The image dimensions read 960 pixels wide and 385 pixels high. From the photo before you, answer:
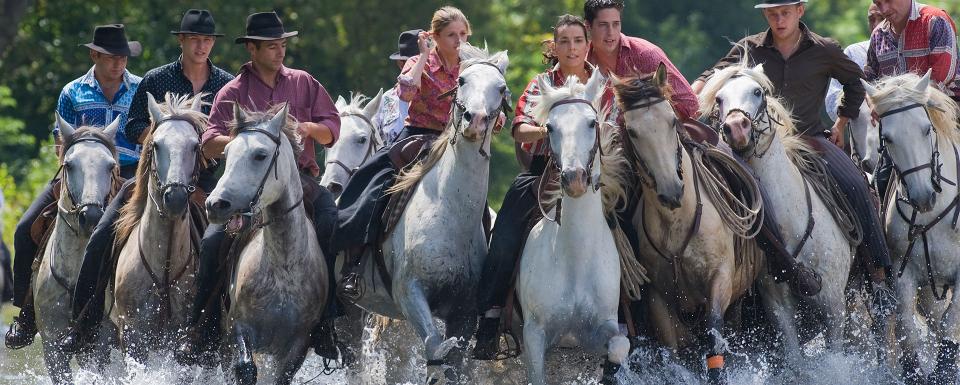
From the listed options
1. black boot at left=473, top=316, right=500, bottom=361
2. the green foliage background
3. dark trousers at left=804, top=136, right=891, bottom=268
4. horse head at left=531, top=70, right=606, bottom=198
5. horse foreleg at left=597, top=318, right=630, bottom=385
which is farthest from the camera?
the green foliage background

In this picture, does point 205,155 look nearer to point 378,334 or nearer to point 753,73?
point 378,334

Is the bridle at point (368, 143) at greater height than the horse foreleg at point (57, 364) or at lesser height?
greater

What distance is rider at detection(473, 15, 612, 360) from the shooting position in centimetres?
916

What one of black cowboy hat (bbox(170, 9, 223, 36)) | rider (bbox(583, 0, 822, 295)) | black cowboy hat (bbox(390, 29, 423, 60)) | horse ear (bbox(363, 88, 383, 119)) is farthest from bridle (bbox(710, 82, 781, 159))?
black cowboy hat (bbox(390, 29, 423, 60))

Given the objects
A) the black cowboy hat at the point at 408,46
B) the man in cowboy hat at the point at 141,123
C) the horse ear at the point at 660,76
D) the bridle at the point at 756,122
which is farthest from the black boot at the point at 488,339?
the black cowboy hat at the point at 408,46

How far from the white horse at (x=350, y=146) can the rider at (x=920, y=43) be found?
12.5 ft

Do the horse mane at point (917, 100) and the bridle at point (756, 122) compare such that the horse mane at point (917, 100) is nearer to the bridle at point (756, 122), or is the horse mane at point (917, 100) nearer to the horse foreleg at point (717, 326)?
the bridle at point (756, 122)

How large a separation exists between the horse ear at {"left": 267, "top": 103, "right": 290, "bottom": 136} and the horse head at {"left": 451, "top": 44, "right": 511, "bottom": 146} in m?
0.95

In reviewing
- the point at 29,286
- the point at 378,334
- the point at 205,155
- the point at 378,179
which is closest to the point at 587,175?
the point at 378,179

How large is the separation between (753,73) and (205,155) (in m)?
3.26

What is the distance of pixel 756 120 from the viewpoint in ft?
31.1

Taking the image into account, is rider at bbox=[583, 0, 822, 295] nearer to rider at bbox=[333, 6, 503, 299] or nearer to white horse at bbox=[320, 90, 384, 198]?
rider at bbox=[333, 6, 503, 299]

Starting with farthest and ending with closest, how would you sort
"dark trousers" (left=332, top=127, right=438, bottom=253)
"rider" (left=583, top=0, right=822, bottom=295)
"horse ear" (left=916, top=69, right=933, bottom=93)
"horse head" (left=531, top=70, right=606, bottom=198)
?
1. "horse ear" (left=916, top=69, right=933, bottom=93)
2. "dark trousers" (left=332, top=127, right=438, bottom=253)
3. "rider" (left=583, top=0, right=822, bottom=295)
4. "horse head" (left=531, top=70, right=606, bottom=198)

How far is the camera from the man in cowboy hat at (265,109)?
972 cm
